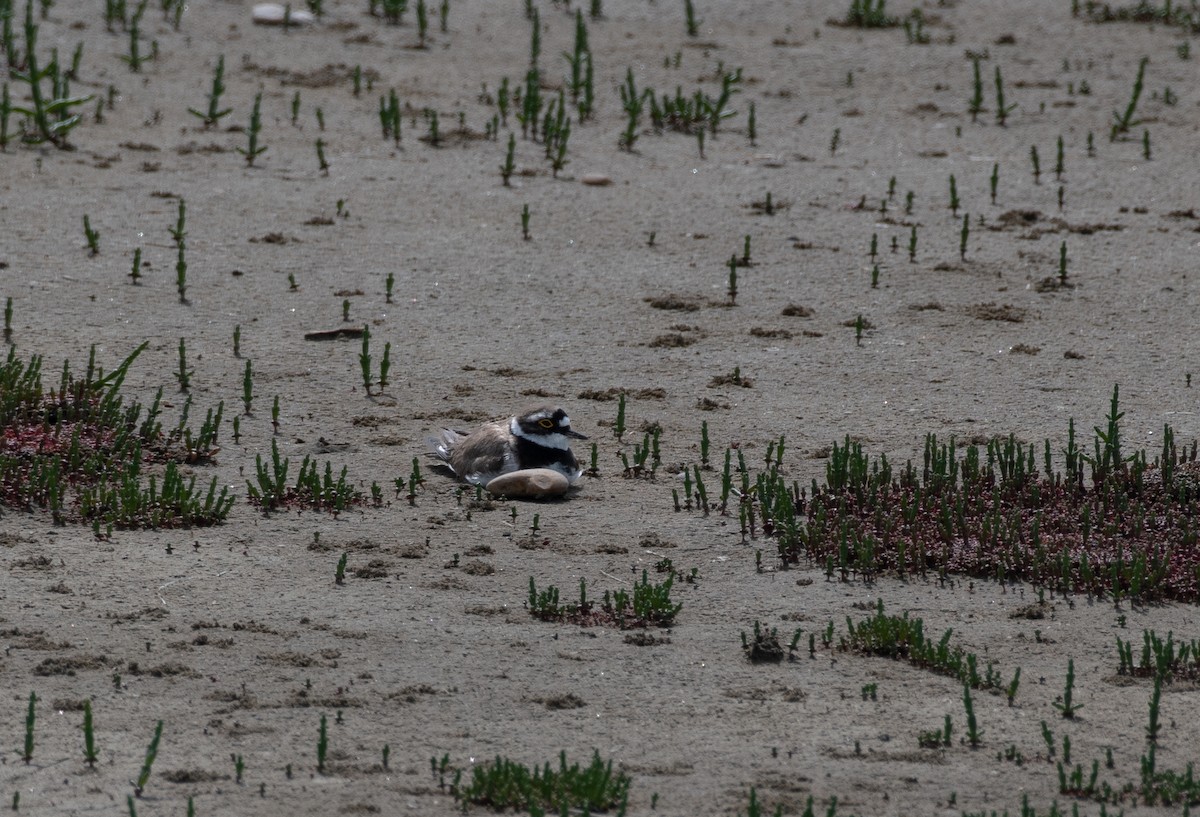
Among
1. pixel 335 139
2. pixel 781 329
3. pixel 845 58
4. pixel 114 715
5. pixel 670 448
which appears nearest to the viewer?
pixel 114 715

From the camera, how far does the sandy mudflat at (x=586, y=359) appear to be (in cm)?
581

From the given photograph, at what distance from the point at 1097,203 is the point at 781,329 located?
3896mm

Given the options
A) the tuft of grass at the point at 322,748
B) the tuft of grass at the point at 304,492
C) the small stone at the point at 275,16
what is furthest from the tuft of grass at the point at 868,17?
the tuft of grass at the point at 322,748

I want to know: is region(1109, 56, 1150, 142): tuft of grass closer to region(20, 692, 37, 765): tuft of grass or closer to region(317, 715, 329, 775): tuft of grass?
region(317, 715, 329, 775): tuft of grass

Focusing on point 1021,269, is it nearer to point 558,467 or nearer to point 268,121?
point 558,467

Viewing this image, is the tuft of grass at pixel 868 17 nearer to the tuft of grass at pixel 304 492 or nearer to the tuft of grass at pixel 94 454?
the tuft of grass at pixel 94 454

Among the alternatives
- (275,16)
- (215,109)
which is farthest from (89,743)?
(275,16)

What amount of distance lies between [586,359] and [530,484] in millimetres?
2382

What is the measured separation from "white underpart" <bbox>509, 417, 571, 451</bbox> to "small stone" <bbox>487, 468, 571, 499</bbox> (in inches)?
5.4

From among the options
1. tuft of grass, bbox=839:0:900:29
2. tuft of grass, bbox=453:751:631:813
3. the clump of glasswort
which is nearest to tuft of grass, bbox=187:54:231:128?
tuft of grass, bbox=839:0:900:29

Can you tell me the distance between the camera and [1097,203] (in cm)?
1361

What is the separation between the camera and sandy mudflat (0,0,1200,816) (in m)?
5.81

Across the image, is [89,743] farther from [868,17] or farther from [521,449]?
[868,17]

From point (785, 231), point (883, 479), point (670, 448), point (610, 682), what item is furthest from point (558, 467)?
point (785, 231)
